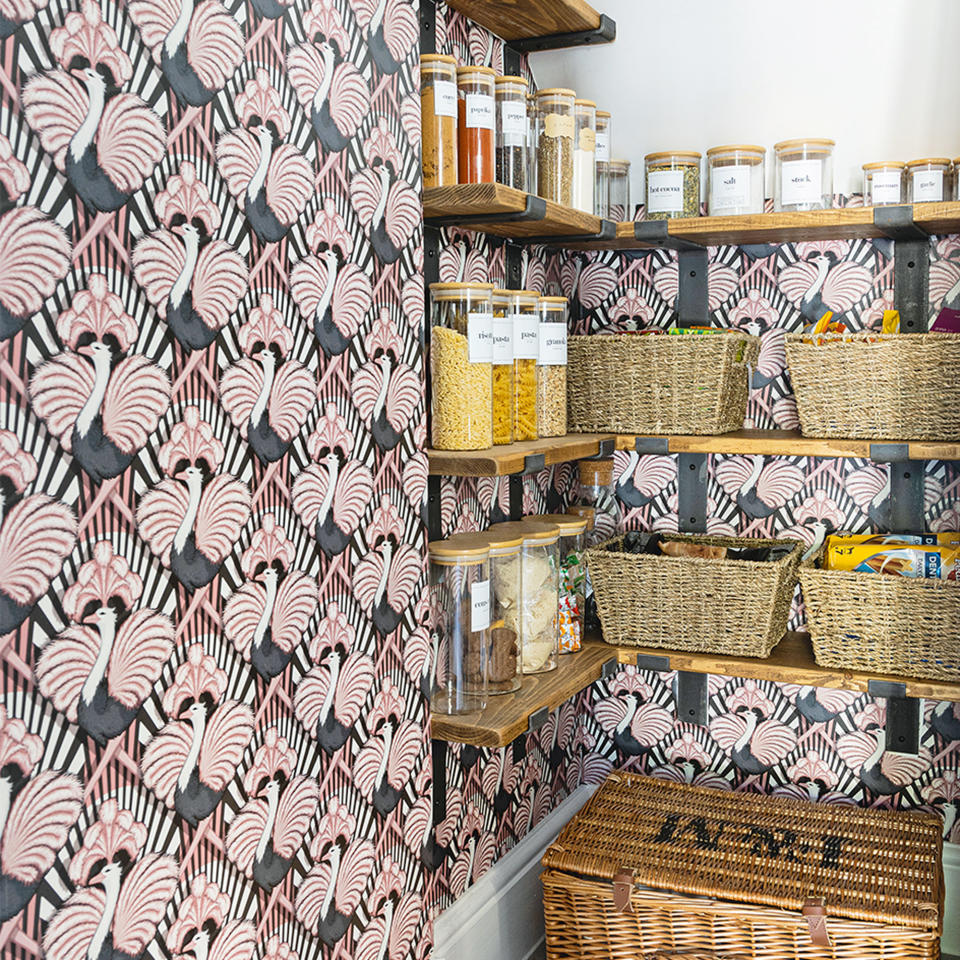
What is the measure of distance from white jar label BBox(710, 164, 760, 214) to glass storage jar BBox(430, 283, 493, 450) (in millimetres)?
672

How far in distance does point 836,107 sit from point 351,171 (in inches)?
53.4

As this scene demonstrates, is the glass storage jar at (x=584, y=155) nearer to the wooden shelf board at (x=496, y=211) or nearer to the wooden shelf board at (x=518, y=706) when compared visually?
the wooden shelf board at (x=496, y=211)

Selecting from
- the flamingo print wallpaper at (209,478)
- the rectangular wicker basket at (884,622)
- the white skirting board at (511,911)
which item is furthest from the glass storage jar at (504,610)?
the rectangular wicker basket at (884,622)

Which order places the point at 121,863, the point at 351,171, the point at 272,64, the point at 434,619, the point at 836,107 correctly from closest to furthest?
the point at 121,863
the point at 272,64
the point at 351,171
the point at 434,619
the point at 836,107

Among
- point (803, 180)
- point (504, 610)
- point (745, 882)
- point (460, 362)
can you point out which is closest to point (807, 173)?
point (803, 180)

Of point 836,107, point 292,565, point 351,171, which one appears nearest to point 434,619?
point 292,565

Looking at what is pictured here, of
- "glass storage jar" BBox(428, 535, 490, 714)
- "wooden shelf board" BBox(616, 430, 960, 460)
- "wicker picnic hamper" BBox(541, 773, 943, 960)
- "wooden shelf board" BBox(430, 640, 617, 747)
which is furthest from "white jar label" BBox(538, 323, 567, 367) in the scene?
"wicker picnic hamper" BBox(541, 773, 943, 960)

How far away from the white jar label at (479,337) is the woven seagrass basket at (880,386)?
2.40ft

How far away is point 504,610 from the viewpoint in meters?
2.09

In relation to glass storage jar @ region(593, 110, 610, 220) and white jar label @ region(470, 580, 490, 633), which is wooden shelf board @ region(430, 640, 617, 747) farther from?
glass storage jar @ region(593, 110, 610, 220)

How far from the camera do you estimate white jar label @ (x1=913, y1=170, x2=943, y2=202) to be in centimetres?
219

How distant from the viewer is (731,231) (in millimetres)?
2283

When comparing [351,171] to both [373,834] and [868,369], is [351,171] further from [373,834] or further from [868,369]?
[868,369]

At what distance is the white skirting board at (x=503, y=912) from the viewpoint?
2.17m
